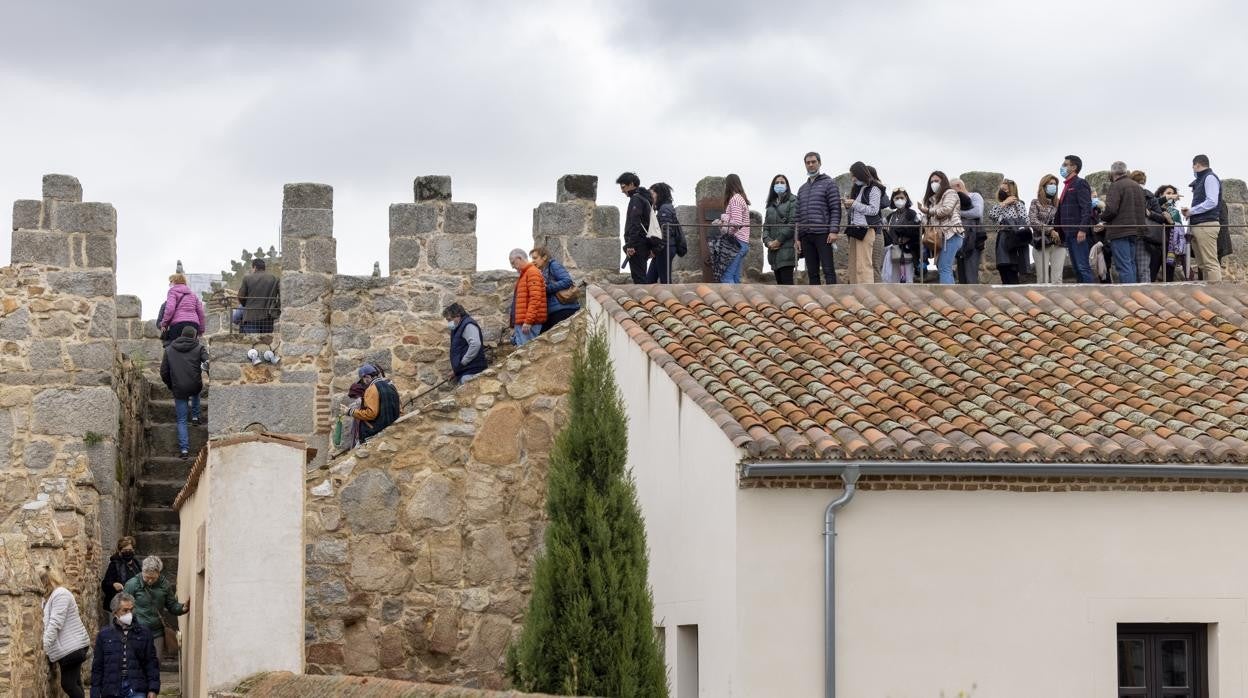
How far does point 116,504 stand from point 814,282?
23.1 feet

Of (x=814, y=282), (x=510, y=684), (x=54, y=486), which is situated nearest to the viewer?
→ (x=510, y=684)

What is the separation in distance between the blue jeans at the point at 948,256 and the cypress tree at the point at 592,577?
5431mm

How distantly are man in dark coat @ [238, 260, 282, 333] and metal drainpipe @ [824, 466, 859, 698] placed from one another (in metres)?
8.81

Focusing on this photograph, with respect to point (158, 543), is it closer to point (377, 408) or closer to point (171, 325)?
point (171, 325)

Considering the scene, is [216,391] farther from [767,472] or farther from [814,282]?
[767,472]

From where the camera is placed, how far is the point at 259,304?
21578 mm

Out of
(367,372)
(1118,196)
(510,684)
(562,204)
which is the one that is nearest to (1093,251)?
(1118,196)

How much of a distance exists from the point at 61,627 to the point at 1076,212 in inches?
402

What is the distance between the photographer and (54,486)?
18.8 metres

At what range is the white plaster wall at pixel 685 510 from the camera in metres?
14.6

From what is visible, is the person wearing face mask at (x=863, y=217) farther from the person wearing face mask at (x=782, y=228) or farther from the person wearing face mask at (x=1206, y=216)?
the person wearing face mask at (x=1206, y=216)

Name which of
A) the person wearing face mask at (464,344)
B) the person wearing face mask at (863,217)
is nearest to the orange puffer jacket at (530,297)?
the person wearing face mask at (464,344)

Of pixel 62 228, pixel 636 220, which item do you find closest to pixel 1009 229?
pixel 636 220

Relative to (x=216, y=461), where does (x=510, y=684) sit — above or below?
below
